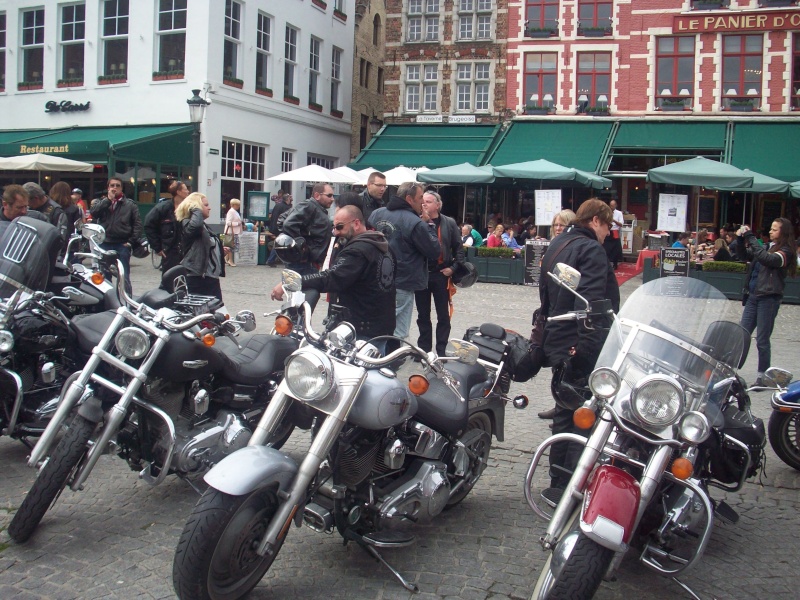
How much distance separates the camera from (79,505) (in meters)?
4.20

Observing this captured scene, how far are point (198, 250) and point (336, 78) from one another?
2263 cm

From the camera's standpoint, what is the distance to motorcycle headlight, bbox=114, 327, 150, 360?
3811 mm

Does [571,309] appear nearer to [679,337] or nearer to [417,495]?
[679,337]

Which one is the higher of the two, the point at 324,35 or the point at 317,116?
the point at 324,35

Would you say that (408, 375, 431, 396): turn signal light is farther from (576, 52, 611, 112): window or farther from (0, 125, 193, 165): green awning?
(576, 52, 611, 112): window

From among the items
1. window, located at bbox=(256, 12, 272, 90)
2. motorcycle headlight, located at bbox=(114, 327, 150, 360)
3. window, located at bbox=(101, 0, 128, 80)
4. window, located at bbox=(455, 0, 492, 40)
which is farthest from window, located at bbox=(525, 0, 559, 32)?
motorcycle headlight, located at bbox=(114, 327, 150, 360)

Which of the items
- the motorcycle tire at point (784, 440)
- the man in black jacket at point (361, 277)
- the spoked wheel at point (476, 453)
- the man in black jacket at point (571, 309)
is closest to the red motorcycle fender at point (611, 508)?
the man in black jacket at point (571, 309)

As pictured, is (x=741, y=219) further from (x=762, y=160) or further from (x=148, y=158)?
(x=148, y=158)

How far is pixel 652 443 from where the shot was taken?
3145mm

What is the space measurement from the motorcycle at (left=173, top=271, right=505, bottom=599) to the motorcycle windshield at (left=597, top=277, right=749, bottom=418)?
2.62 feet

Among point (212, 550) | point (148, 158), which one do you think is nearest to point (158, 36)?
point (148, 158)

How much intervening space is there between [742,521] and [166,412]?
3136 millimetres

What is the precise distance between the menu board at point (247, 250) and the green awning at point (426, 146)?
7855mm

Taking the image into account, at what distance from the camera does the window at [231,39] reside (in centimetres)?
2231
